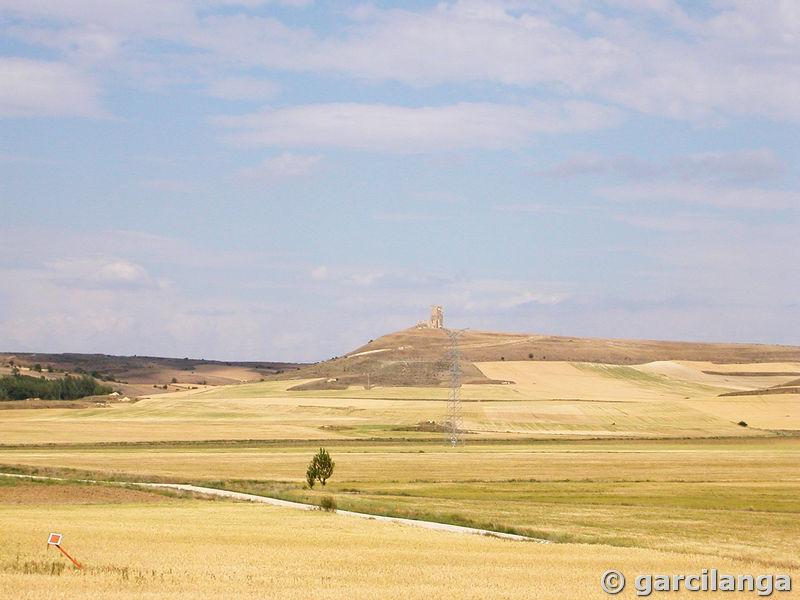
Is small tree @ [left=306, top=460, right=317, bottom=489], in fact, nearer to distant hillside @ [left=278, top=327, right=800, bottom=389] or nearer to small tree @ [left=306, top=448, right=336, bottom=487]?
small tree @ [left=306, top=448, right=336, bottom=487]

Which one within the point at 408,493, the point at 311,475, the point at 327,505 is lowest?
the point at 408,493

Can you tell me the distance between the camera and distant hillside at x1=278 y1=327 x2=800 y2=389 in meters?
159

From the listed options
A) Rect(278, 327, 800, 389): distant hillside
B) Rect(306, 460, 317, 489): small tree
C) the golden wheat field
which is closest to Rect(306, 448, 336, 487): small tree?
Rect(306, 460, 317, 489): small tree

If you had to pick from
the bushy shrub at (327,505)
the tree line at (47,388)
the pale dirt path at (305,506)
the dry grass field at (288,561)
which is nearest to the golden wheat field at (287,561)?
the dry grass field at (288,561)

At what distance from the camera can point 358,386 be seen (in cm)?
15450

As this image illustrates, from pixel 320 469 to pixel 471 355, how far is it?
123 m

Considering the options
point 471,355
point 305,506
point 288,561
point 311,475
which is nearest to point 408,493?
point 311,475

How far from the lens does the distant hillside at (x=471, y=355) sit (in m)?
159

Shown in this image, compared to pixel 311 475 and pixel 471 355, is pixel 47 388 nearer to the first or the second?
pixel 471 355

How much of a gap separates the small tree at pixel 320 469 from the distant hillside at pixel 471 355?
96254 millimetres

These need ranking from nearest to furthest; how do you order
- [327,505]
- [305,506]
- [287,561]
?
[287,561]
[327,505]
[305,506]

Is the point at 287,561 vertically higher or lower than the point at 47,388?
higher

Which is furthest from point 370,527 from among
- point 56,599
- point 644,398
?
point 644,398

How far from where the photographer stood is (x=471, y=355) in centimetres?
17538
